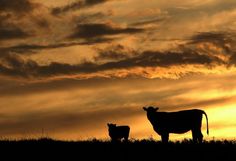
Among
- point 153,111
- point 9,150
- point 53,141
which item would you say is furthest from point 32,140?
point 153,111

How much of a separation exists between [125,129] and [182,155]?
15.9 m

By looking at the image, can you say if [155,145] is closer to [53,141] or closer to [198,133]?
[53,141]

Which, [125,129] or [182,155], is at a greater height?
[125,129]

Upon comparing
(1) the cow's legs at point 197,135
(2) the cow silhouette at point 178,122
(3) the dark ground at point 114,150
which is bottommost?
(3) the dark ground at point 114,150

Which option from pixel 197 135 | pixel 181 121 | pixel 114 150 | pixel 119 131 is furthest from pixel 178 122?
pixel 114 150

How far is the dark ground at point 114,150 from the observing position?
20.6 meters

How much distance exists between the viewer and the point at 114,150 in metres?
22.2

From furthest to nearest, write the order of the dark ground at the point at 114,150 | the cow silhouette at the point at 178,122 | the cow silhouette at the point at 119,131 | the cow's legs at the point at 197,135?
the cow silhouette at the point at 119,131 < the cow silhouette at the point at 178,122 < the cow's legs at the point at 197,135 < the dark ground at the point at 114,150

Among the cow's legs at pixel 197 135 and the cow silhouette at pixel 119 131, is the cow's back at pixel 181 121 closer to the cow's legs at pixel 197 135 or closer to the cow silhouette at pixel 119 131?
the cow's legs at pixel 197 135

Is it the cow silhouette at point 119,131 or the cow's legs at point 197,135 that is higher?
the cow silhouette at point 119,131

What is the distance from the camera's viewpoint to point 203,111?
3241 cm

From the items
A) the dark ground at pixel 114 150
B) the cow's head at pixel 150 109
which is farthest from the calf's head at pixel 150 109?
the dark ground at pixel 114 150

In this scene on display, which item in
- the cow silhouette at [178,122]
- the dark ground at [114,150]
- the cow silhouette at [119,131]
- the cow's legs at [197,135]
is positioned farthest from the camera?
the cow silhouette at [119,131]

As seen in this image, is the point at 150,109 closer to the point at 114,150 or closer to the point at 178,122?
the point at 178,122
